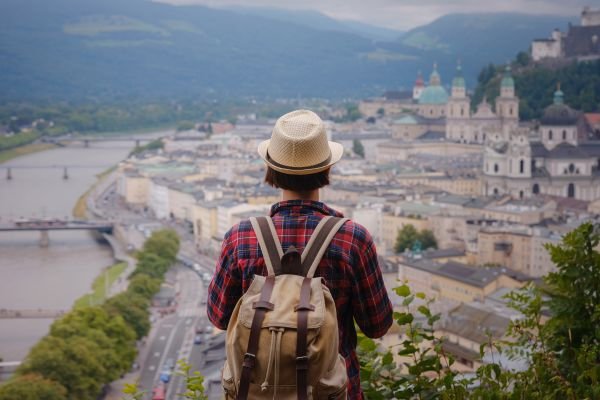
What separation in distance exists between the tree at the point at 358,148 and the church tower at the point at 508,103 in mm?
4600

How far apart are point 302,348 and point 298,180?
224mm

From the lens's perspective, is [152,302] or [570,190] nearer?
[152,302]

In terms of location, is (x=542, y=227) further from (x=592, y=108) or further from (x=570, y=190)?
(x=592, y=108)

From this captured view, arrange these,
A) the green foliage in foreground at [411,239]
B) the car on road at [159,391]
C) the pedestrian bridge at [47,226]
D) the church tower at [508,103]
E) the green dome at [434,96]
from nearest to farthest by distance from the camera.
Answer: the car on road at [159,391] < the green foliage in foreground at [411,239] < the pedestrian bridge at [47,226] < the church tower at [508,103] < the green dome at [434,96]

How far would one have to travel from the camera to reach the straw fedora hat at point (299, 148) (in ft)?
3.97

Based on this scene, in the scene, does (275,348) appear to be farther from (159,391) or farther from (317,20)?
(317,20)

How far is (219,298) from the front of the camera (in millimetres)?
1247

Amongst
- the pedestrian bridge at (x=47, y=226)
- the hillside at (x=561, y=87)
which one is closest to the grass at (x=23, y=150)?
the pedestrian bridge at (x=47, y=226)

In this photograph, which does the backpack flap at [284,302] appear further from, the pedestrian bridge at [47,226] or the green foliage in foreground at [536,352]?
the pedestrian bridge at [47,226]

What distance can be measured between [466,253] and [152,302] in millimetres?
4002

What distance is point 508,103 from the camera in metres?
23.7

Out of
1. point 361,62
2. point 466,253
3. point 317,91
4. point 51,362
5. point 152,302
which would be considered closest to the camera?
point 51,362

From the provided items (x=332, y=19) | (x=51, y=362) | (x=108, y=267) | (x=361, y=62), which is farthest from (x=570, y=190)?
(x=332, y=19)

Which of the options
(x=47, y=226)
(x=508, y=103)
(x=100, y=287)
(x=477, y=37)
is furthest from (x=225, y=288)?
(x=477, y=37)
